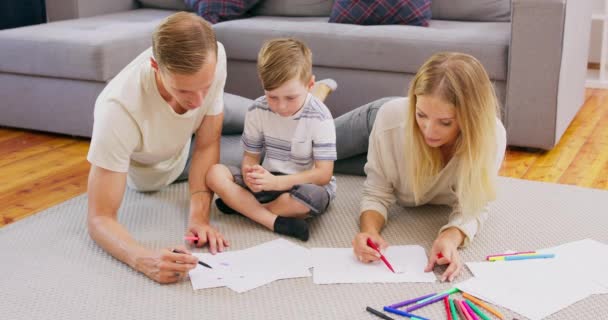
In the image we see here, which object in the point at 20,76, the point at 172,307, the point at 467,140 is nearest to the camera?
the point at 172,307

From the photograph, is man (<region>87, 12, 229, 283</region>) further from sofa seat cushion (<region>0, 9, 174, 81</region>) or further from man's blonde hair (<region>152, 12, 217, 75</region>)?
sofa seat cushion (<region>0, 9, 174, 81</region>)

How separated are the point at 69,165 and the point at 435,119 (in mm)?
1515

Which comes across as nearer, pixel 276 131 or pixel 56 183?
pixel 276 131

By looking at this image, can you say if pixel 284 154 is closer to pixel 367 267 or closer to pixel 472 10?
pixel 367 267

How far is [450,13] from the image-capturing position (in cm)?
337

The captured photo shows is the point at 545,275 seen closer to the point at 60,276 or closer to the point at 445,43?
the point at 60,276

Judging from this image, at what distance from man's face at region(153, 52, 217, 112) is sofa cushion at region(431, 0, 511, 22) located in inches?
72.4

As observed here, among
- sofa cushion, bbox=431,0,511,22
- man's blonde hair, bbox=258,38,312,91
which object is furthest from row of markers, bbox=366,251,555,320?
sofa cushion, bbox=431,0,511,22

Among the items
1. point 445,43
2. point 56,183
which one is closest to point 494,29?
point 445,43

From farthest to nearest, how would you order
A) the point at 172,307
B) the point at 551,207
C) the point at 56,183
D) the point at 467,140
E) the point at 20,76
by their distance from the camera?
the point at 20,76, the point at 56,183, the point at 551,207, the point at 467,140, the point at 172,307

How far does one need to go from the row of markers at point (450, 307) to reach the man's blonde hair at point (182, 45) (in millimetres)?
655

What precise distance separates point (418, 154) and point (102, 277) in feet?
2.65

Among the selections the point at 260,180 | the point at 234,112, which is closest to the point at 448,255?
the point at 260,180

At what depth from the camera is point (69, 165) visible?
2797 millimetres
